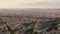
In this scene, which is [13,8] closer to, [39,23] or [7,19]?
[7,19]

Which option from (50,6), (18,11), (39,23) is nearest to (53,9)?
(50,6)

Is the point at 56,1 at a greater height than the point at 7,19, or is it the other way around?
the point at 56,1

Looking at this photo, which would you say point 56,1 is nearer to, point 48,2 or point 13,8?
point 48,2

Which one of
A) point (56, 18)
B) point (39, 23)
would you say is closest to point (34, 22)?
point (39, 23)

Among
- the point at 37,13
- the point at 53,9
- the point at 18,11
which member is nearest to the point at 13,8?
the point at 18,11

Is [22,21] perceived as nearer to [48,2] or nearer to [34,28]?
[34,28]

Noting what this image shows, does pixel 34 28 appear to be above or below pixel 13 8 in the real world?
below

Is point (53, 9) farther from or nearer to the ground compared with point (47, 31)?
farther from the ground
